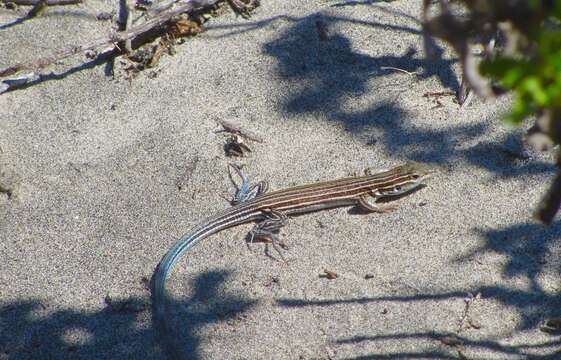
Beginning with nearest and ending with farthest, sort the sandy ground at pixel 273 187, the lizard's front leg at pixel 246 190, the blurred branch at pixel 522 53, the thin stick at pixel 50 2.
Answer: the blurred branch at pixel 522 53
the sandy ground at pixel 273 187
the lizard's front leg at pixel 246 190
the thin stick at pixel 50 2

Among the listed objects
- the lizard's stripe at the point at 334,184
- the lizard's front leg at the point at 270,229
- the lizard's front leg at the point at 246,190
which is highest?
the lizard's stripe at the point at 334,184

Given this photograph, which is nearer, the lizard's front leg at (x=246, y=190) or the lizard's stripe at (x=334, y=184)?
the lizard's stripe at (x=334, y=184)

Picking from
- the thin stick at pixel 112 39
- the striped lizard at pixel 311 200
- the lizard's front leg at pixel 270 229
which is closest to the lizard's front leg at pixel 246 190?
the striped lizard at pixel 311 200

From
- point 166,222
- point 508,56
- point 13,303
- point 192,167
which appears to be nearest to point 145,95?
point 192,167

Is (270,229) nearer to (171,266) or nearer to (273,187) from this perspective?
(273,187)

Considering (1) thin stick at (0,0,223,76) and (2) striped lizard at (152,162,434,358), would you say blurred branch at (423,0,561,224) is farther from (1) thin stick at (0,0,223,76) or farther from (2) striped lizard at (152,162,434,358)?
(1) thin stick at (0,0,223,76)

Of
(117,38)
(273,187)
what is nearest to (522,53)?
(273,187)

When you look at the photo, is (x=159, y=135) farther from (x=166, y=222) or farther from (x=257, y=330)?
(x=257, y=330)

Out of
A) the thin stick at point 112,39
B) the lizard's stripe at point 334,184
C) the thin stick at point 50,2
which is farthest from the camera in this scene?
the thin stick at point 50,2

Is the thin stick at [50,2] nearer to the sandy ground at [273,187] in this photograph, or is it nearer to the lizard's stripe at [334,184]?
the sandy ground at [273,187]
